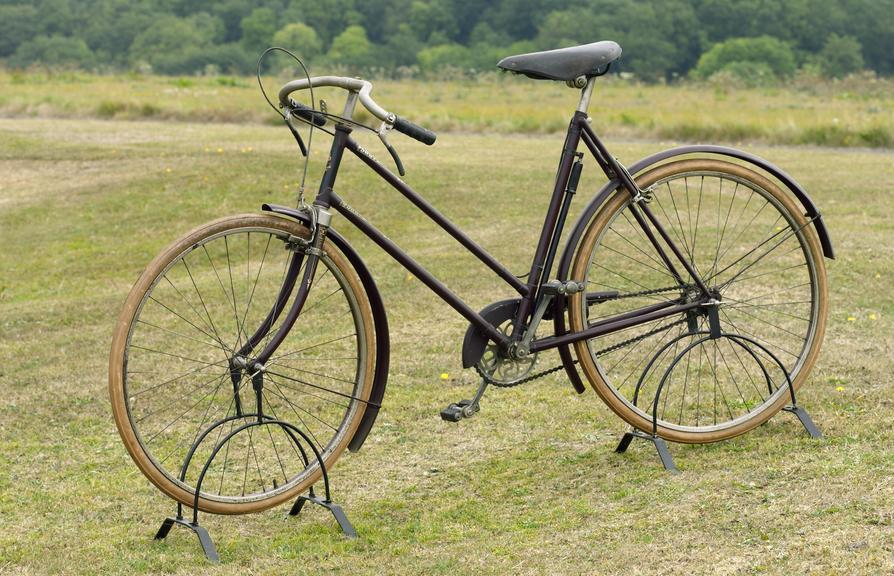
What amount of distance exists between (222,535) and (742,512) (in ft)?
6.45

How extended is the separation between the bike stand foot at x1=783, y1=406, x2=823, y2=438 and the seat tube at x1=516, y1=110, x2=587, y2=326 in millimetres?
1290

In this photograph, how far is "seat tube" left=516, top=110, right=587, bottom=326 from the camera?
15.7 feet

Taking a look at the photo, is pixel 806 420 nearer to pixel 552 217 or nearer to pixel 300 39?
pixel 552 217

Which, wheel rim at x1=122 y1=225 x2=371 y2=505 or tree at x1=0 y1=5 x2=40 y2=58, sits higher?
tree at x1=0 y1=5 x2=40 y2=58

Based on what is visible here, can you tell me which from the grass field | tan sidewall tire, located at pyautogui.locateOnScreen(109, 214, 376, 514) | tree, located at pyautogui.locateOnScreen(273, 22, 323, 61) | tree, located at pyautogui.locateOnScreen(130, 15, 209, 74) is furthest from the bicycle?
tree, located at pyautogui.locateOnScreen(273, 22, 323, 61)

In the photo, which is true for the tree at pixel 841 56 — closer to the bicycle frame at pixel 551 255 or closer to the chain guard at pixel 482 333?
the bicycle frame at pixel 551 255

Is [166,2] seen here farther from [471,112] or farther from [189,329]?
[189,329]

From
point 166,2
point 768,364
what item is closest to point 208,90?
point 768,364

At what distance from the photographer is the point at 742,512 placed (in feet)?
14.0

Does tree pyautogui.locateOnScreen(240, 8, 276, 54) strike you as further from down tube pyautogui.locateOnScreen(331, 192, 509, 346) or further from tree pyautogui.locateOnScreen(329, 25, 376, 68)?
down tube pyautogui.locateOnScreen(331, 192, 509, 346)

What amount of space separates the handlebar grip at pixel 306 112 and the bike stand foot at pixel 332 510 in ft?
4.82

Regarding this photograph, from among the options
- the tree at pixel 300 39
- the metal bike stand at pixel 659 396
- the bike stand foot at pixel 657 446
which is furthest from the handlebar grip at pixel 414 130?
the tree at pixel 300 39

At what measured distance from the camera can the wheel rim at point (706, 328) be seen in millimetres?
5078

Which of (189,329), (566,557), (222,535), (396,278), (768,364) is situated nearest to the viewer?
(566,557)
